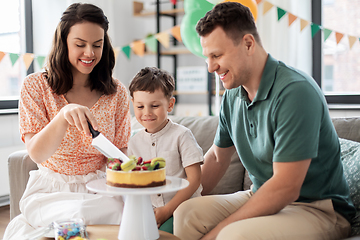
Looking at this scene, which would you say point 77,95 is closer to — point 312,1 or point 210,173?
point 210,173

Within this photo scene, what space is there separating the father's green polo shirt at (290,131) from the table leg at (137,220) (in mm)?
445

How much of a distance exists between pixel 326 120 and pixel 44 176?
114 cm

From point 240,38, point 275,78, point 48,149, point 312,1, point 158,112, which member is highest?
point 312,1

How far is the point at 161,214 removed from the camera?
4.98 feet

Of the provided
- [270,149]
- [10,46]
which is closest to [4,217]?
[10,46]

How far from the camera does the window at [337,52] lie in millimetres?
3910

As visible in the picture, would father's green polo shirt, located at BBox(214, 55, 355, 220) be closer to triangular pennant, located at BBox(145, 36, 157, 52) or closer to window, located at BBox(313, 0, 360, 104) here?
window, located at BBox(313, 0, 360, 104)

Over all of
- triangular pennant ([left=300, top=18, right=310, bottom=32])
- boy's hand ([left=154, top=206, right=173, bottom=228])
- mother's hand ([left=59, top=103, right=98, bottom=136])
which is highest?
triangular pennant ([left=300, top=18, right=310, bottom=32])

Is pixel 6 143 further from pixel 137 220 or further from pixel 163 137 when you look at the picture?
pixel 137 220

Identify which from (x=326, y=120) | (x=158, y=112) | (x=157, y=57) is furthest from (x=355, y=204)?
(x=157, y=57)

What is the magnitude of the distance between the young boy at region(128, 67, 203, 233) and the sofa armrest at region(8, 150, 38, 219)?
0.67 meters

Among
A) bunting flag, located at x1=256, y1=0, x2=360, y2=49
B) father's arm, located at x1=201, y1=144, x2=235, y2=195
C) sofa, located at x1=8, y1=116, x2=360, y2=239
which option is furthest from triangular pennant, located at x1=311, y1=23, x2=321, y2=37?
father's arm, located at x1=201, y1=144, x2=235, y2=195

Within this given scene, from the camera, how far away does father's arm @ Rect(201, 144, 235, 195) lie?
174cm

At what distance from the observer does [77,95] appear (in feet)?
5.86
